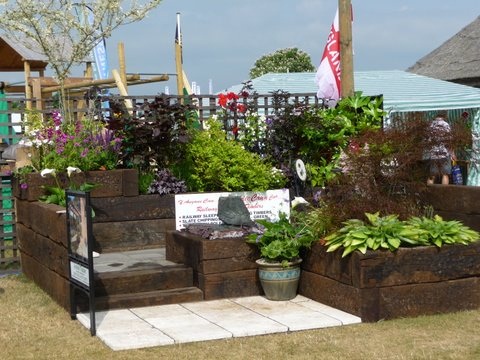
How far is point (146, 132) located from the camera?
10227 millimetres

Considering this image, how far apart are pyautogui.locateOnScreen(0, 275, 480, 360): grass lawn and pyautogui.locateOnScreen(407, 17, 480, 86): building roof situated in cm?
1601

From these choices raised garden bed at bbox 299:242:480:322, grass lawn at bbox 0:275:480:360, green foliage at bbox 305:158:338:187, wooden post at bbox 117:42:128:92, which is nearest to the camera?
grass lawn at bbox 0:275:480:360

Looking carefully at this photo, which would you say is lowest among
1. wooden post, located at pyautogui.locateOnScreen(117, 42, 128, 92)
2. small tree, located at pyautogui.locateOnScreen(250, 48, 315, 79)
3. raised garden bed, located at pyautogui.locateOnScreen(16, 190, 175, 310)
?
raised garden bed, located at pyautogui.locateOnScreen(16, 190, 175, 310)

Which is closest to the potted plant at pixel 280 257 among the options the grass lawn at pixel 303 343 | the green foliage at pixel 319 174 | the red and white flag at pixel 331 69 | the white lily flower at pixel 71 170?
the grass lawn at pixel 303 343

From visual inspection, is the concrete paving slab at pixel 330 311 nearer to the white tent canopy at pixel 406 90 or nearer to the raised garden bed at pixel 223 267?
the raised garden bed at pixel 223 267

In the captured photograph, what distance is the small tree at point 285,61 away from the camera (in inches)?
1682

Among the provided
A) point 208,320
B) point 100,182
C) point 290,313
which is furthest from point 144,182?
point 290,313

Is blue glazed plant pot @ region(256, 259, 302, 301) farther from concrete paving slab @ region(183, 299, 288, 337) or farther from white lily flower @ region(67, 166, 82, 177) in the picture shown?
white lily flower @ region(67, 166, 82, 177)

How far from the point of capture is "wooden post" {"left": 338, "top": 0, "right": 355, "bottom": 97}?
39.7 feet

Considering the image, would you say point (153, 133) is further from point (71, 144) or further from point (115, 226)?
point (115, 226)

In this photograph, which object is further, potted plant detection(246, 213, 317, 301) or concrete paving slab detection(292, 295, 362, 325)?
potted plant detection(246, 213, 317, 301)

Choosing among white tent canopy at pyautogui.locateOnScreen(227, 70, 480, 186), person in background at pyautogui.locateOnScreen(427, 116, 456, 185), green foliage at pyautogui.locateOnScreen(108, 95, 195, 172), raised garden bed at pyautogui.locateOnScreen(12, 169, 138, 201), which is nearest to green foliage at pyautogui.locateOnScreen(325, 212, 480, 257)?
person in background at pyautogui.locateOnScreen(427, 116, 456, 185)

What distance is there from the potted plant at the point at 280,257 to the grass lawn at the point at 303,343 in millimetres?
1103

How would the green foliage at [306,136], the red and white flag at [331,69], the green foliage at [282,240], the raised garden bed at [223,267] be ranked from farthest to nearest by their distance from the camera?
the red and white flag at [331,69] < the green foliage at [306,136] < the raised garden bed at [223,267] < the green foliage at [282,240]
